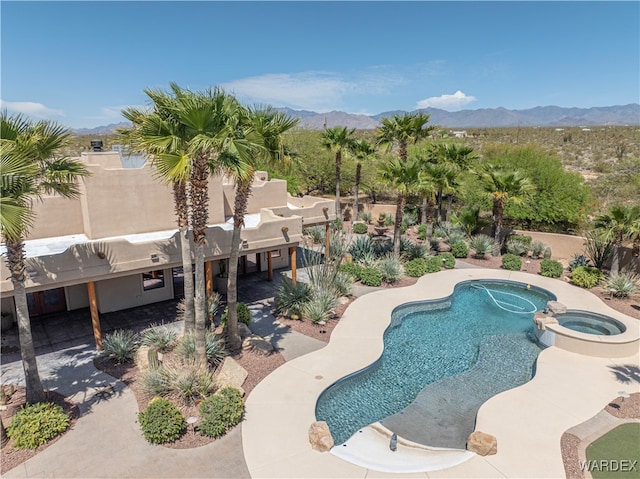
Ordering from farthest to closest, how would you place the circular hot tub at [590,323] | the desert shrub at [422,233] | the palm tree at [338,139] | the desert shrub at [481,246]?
the palm tree at [338,139]
the desert shrub at [422,233]
the desert shrub at [481,246]
the circular hot tub at [590,323]

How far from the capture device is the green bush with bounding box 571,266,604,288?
820 inches

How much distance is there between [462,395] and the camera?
12195mm

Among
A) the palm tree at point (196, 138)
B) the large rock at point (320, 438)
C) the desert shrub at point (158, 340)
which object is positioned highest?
the palm tree at point (196, 138)

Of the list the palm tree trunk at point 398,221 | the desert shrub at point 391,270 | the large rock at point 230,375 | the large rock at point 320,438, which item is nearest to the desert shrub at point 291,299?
the large rock at point 230,375

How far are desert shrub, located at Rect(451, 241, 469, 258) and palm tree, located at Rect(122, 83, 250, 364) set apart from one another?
1929 centimetres

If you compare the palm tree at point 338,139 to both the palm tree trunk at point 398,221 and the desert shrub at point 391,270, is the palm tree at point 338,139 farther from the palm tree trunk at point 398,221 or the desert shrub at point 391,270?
the desert shrub at point 391,270

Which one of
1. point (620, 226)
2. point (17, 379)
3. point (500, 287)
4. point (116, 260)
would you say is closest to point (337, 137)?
point (500, 287)

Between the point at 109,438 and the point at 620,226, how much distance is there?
2246 centimetres

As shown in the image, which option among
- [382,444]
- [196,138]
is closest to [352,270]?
[382,444]

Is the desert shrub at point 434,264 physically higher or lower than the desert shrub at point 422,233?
lower

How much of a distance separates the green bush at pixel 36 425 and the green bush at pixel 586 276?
22718mm

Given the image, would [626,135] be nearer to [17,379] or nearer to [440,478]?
[440,478]

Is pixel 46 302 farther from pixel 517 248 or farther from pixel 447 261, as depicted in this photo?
pixel 517 248

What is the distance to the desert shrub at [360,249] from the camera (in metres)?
23.8
